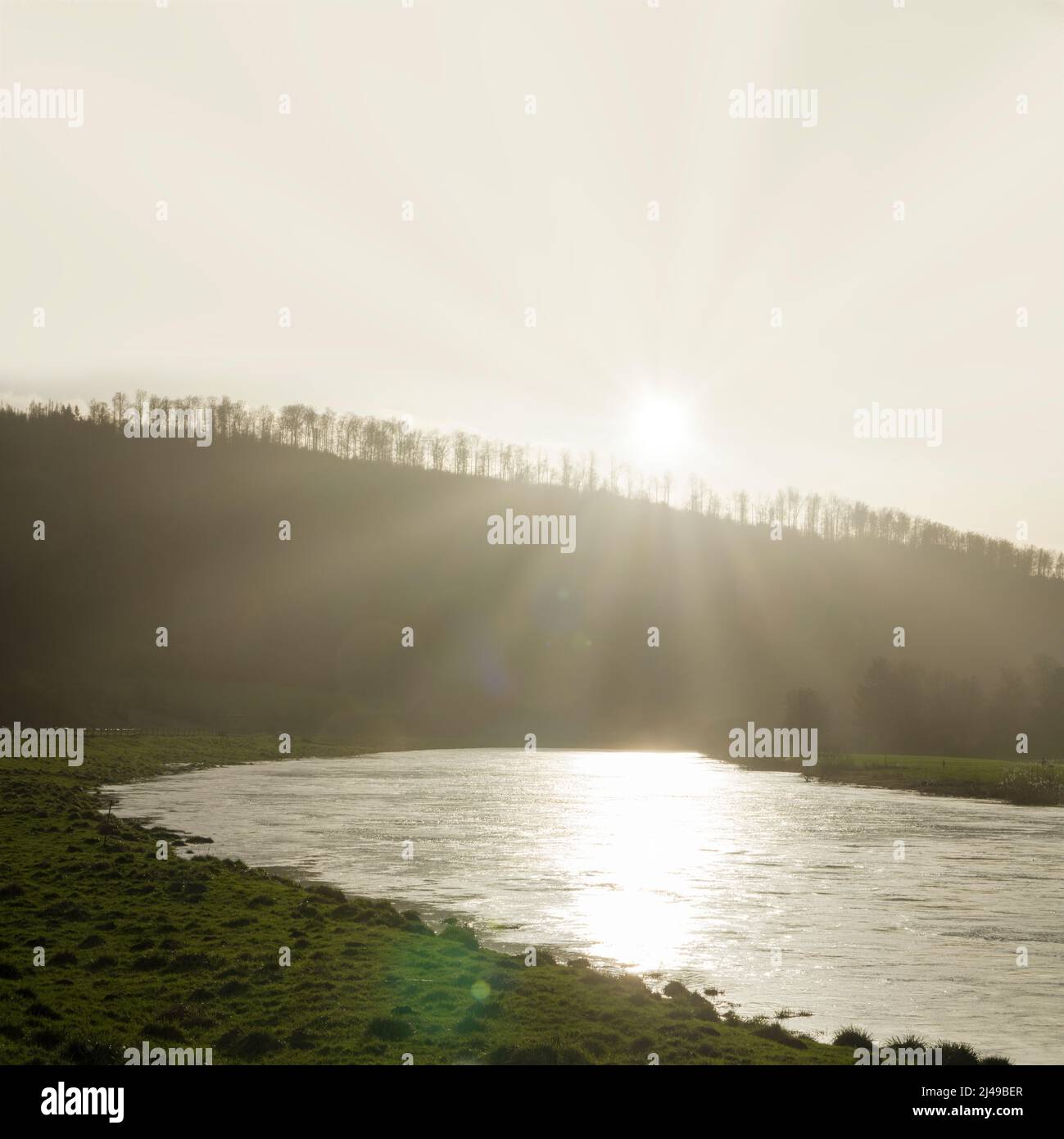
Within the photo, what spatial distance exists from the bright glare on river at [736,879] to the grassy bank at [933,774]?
24.1 feet

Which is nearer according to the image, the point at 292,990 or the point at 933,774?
the point at 292,990

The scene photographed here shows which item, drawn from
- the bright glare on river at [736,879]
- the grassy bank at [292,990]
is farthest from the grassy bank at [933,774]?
the grassy bank at [292,990]

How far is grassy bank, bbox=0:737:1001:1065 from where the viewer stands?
16359 millimetres

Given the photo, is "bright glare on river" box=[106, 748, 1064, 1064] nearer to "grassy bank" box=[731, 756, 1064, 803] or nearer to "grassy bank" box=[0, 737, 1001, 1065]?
"grassy bank" box=[0, 737, 1001, 1065]

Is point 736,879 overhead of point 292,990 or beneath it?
beneath

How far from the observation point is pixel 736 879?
38.5 metres

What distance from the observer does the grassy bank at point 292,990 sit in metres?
16.4

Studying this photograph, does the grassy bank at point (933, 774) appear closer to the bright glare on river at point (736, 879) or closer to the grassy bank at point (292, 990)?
the bright glare on river at point (736, 879)

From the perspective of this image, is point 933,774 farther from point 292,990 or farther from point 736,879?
point 292,990

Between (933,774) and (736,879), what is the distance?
72458mm

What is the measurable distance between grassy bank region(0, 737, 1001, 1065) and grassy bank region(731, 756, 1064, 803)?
7372cm

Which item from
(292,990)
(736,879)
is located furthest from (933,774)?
(292,990)
